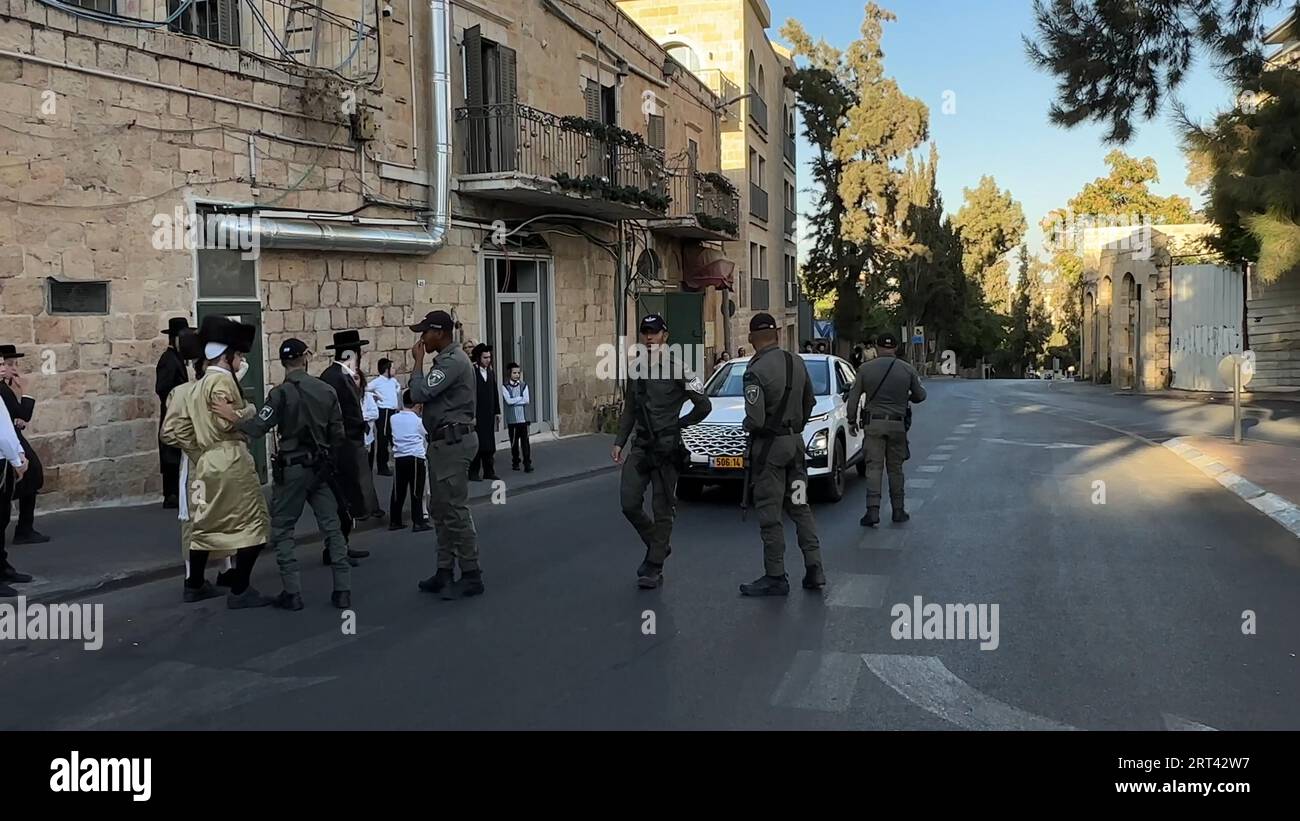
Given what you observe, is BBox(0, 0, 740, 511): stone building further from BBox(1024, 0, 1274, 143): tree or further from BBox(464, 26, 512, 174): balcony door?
BBox(1024, 0, 1274, 143): tree

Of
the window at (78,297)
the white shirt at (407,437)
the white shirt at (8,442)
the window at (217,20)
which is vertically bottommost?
the white shirt at (407,437)

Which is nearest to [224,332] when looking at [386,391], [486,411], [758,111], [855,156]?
[386,391]

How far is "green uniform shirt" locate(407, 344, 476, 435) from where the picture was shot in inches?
280

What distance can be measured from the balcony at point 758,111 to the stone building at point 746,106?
32 mm

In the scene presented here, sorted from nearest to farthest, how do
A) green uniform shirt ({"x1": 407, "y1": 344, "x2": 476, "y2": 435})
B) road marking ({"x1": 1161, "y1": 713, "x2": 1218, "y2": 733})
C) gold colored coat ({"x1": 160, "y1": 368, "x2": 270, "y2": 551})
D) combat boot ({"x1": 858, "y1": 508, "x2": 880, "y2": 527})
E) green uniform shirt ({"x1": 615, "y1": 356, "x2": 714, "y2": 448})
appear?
road marking ({"x1": 1161, "y1": 713, "x2": 1218, "y2": 733}) < gold colored coat ({"x1": 160, "y1": 368, "x2": 270, "y2": 551}) < green uniform shirt ({"x1": 407, "y1": 344, "x2": 476, "y2": 435}) < green uniform shirt ({"x1": 615, "y1": 356, "x2": 714, "y2": 448}) < combat boot ({"x1": 858, "y1": 508, "x2": 880, "y2": 527})

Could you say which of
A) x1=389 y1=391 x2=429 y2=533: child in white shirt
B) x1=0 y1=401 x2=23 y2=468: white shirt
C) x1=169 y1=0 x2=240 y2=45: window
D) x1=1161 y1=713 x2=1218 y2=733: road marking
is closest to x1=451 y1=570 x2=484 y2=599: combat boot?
x1=389 y1=391 x2=429 y2=533: child in white shirt

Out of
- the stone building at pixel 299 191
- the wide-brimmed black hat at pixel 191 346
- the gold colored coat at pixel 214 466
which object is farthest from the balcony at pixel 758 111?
the gold colored coat at pixel 214 466

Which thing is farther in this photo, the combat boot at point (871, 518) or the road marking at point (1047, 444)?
the road marking at point (1047, 444)

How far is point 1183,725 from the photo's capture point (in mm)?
4543

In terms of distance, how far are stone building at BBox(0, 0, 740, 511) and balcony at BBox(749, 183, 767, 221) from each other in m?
12.9

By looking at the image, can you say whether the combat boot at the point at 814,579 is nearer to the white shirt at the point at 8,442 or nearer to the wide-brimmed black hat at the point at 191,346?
the wide-brimmed black hat at the point at 191,346

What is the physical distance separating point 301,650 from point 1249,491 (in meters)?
10.4

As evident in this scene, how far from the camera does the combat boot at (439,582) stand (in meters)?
7.27
